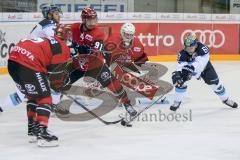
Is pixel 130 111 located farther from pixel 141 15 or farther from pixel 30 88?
pixel 141 15

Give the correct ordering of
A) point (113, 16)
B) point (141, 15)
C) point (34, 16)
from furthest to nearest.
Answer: point (141, 15)
point (113, 16)
point (34, 16)

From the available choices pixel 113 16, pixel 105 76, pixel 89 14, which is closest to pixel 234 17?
pixel 113 16

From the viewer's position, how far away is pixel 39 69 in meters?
3.94

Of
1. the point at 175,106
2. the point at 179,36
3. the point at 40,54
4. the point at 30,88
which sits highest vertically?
the point at 40,54

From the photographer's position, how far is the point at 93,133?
4582 mm

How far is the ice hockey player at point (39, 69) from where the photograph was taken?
3904 mm

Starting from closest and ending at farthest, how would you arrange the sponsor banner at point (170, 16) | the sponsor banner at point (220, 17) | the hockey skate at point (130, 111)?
the hockey skate at point (130, 111), the sponsor banner at point (170, 16), the sponsor banner at point (220, 17)

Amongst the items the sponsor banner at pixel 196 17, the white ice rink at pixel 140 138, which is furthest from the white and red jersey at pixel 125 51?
the sponsor banner at pixel 196 17

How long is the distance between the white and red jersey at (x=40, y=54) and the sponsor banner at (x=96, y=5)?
5.34 metres

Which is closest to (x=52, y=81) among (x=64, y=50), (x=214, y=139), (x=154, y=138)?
(x=64, y=50)

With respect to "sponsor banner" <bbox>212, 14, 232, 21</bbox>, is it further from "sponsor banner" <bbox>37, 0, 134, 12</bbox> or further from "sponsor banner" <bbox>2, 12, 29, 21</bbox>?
"sponsor banner" <bbox>2, 12, 29, 21</bbox>

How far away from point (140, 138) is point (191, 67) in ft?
3.77

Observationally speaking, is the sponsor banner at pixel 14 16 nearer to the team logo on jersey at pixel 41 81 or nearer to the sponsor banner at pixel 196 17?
the sponsor banner at pixel 196 17

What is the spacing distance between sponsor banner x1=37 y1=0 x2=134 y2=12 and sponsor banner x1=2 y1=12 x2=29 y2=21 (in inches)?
38.5
